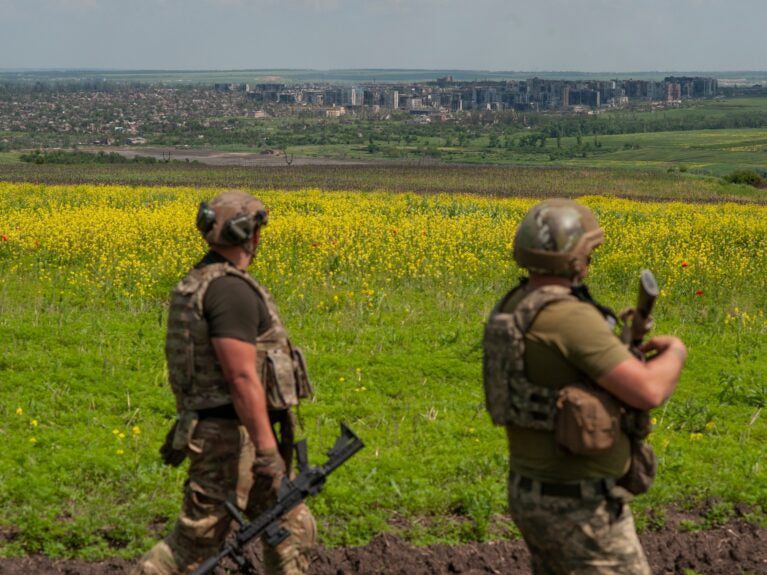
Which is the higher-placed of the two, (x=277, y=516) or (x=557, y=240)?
(x=557, y=240)

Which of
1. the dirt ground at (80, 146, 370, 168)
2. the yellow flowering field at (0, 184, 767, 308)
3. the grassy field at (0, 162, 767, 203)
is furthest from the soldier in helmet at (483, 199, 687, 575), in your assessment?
the dirt ground at (80, 146, 370, 168)

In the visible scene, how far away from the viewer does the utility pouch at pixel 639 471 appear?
3.89m

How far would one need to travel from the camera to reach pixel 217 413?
4504mm

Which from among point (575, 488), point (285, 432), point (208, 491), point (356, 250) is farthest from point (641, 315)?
point (356, 250)

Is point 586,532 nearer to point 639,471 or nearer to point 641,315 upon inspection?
point 639,471

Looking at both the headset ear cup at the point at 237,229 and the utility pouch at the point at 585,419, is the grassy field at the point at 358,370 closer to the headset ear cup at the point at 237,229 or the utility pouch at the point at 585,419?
the headset ear cup at the point at 237,229

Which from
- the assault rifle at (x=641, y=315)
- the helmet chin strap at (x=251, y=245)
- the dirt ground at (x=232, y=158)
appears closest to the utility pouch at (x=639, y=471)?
the assault rifle at (x=641, y=315)

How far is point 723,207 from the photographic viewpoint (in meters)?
33.9

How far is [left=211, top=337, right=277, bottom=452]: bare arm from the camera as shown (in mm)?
4258

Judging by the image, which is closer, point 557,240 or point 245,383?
point 557,240

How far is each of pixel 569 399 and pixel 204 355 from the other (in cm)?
168

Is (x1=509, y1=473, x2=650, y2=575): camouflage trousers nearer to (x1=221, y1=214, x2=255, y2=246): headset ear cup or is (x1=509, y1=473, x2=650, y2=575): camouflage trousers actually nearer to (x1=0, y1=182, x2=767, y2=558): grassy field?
(x1=221, y1=214, x2=255, y2=246): headset ear cup

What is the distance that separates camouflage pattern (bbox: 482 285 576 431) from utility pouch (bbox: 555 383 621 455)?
0.26ft

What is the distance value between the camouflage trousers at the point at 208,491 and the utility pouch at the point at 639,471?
1649 mm
